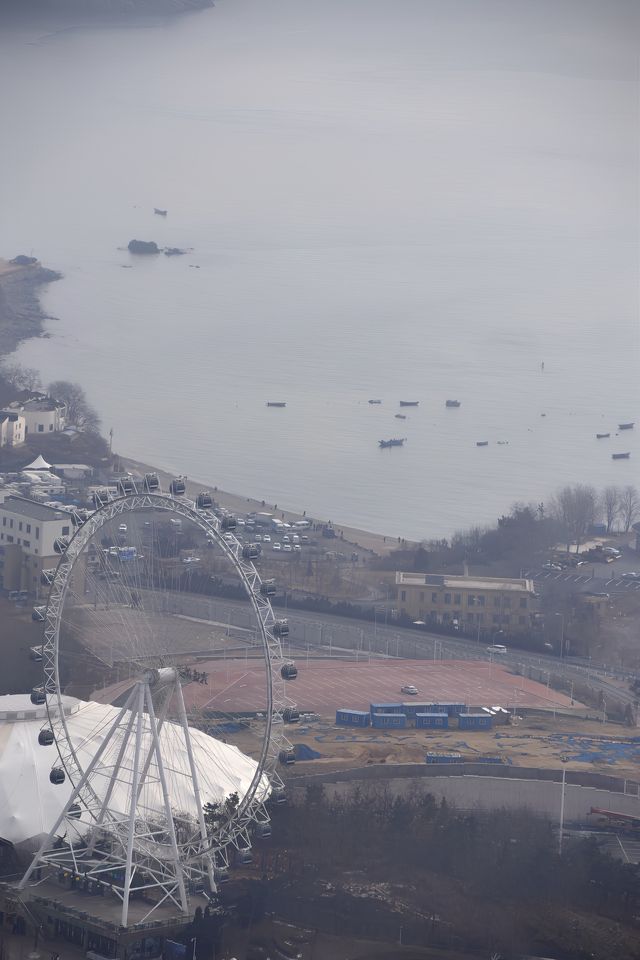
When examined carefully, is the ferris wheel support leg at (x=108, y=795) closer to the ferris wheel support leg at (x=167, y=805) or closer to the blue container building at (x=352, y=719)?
the ferris wheel support leg at (x=167, y=805)

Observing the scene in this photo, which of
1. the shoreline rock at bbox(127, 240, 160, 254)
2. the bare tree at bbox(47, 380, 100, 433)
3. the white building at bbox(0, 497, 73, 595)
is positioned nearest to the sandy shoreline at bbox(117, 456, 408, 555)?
the bare tree at bbox(47, 380, 100, 433)

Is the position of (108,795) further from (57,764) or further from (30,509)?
(30,509)

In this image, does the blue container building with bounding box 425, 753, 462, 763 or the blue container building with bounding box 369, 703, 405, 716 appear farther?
the blue container building with bounding box 369, 703, 405, 716

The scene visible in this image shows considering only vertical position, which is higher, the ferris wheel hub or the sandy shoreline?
the sandy shoreline

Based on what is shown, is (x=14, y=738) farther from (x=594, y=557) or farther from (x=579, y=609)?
(x=594, y=557)

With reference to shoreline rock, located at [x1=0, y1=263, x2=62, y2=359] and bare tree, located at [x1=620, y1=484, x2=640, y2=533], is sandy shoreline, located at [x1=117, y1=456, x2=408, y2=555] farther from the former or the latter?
shoreline rock, located at [x1=0, y1=263, x2=62, y2=359]

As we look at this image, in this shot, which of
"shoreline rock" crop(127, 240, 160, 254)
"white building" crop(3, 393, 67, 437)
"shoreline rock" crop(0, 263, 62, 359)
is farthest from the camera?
"shoreline rock" crop(127, 240, 160, 254)

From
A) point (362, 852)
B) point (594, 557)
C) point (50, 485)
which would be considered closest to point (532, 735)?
point (362, 852)
